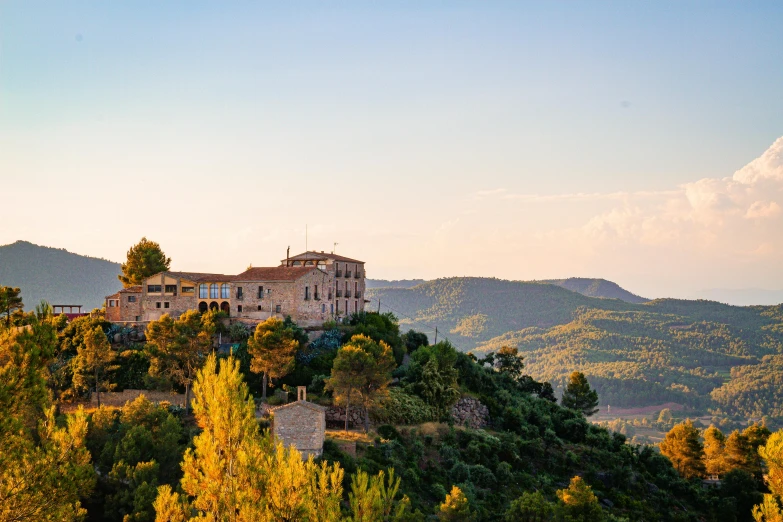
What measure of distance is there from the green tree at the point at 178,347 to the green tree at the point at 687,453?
42774 millimetres

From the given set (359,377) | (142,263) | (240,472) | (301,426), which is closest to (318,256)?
(142,263)

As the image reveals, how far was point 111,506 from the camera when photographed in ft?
118

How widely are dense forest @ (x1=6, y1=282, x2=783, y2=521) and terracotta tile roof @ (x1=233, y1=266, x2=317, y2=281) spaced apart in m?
4.75

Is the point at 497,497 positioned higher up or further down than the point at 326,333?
further down

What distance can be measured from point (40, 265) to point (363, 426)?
416 ft

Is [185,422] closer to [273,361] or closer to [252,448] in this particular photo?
[273,361]

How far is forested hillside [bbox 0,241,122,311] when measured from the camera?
14575 cm

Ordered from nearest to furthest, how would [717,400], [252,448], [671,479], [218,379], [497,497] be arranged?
[252,448] < [218,379] < [497,497] < [671,479] < [717,400]

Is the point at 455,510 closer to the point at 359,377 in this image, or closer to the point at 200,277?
the point at 359,377

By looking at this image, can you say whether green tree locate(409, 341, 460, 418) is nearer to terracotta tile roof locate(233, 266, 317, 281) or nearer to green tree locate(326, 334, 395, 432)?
green tree locate(326, 334, 395, 432)

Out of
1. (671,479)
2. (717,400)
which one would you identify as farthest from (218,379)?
(717,400)

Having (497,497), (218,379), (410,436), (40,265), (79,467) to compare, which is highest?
(40,265)

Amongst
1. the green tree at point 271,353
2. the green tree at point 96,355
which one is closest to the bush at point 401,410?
the green tree at point 271,353

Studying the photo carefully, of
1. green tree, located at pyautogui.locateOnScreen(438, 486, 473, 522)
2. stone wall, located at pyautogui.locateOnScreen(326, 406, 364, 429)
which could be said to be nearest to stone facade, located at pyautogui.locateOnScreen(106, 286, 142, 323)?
stone wall, located at pyautogui.locateOnScreen(326, 406, 364, 429)
